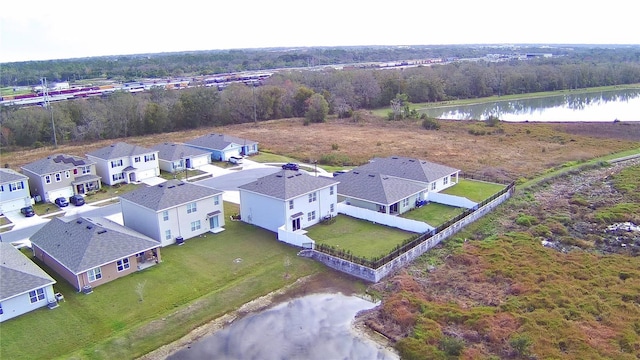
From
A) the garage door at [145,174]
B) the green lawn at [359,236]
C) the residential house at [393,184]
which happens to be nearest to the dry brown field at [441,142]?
the residential house at [393,184]

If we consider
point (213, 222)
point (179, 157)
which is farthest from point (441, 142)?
point (213, 222)

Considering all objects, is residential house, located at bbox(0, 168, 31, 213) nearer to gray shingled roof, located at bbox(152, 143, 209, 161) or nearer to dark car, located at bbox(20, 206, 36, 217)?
dark car, located at bbox(20, 206, 36, 217)

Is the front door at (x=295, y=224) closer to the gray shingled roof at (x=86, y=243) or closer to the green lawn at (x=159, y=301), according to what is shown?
the green lawn at (x=159, y=301)

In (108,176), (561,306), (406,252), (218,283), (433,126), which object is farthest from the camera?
(433,126)

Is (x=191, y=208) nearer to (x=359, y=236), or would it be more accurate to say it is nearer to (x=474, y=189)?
(x=359, y=236)

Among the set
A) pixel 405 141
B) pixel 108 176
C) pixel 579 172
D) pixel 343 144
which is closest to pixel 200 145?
pixel 108 176

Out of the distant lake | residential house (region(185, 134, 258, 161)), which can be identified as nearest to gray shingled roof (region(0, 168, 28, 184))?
residential house (region(185, 134, 258, 161))

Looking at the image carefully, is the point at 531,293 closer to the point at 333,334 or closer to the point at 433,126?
the point at 333,334
